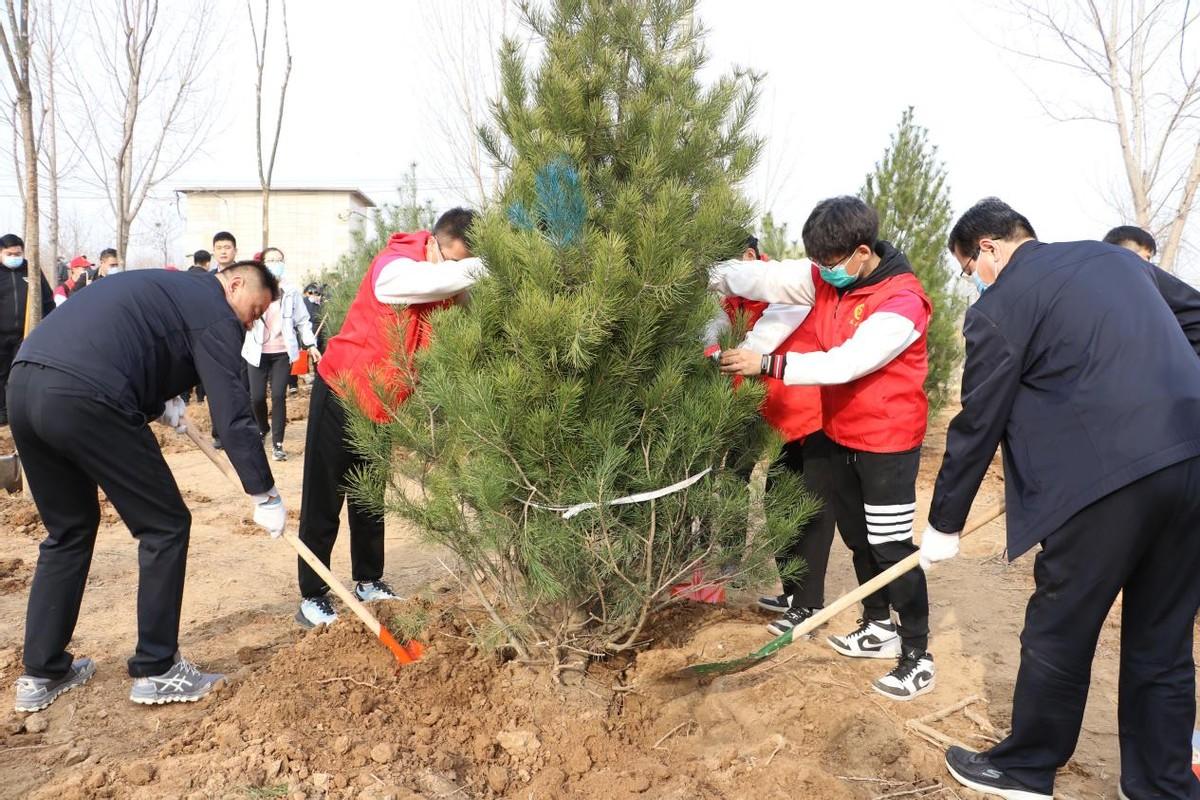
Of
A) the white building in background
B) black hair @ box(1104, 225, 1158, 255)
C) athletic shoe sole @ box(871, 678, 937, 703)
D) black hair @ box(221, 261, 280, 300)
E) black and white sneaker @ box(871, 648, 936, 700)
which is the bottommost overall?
the white building in background

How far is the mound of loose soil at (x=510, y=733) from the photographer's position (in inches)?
96.0

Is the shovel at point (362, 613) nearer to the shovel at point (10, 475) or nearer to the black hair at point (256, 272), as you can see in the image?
the black hair at point (256, 272)

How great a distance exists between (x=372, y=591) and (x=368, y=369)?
148cm

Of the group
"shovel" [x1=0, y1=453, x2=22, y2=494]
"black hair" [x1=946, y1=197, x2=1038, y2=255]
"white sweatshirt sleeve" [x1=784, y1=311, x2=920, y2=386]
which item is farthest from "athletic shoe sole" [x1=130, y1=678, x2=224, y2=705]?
"shovel" [x1=0, y1=453, x2=22, y2=494]

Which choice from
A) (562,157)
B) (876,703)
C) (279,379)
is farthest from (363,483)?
(279,379)

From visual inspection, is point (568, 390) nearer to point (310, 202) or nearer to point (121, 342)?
point (121, 342)

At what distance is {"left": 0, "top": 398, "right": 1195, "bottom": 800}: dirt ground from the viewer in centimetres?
247

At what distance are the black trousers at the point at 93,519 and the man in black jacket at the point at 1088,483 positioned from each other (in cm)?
279

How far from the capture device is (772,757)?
260 cm

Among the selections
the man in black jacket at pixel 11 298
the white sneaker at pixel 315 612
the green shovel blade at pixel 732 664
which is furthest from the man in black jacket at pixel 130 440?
the man in black jacket at pixel 11 298

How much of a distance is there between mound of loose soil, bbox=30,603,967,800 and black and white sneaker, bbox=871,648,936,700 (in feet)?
0.49

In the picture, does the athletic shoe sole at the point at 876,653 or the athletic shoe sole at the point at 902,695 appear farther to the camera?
the athletic shoe sole at the point at 876,653

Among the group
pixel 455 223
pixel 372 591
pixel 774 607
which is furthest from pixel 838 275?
pixel 372 591

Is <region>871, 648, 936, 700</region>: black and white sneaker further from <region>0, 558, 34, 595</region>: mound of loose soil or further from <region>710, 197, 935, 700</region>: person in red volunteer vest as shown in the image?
<region>0, 558, 34, 595</region>: mound of loose soil
